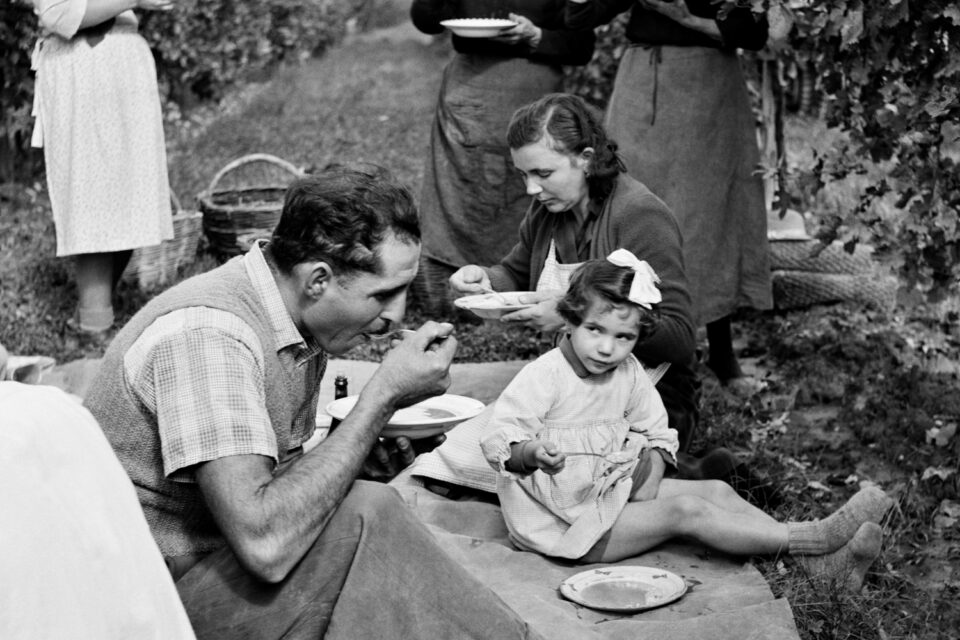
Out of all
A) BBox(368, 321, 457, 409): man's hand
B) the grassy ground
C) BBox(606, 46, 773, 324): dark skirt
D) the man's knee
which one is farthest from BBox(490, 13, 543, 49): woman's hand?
the man's knee

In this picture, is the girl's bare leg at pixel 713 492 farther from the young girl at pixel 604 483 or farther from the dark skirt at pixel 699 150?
the dark skirt at pixel 699 150

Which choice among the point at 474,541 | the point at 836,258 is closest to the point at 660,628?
the point at 474,541

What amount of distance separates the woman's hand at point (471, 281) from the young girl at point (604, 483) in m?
0.57

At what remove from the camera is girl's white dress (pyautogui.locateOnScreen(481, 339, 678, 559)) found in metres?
3.60

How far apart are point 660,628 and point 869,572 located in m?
0.91

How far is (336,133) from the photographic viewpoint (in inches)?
396

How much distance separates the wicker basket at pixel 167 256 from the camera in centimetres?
677

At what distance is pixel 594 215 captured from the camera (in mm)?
4066

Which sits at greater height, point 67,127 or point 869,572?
point 67,127

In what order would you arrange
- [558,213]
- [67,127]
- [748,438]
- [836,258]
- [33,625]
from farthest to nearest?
[836,258] → [67,127] → [748,438] → [558,213] → [33,625]

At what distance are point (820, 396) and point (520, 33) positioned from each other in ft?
6.60

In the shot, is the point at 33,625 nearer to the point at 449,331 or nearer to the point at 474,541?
the point at 449,331

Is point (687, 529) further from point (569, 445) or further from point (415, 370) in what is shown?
point (415, 370)

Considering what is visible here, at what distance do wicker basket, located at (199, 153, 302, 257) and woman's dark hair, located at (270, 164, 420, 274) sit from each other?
402cm
